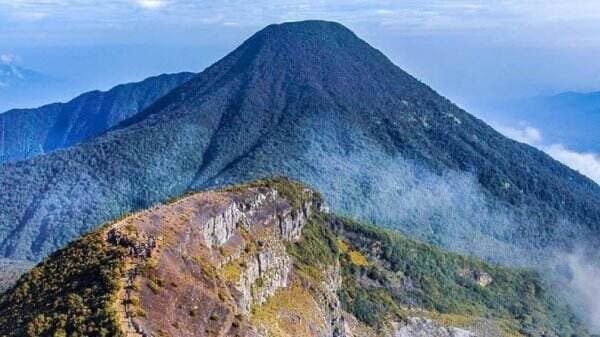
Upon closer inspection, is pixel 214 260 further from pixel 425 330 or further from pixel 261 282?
pixel 425 330

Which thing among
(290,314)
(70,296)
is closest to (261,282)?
(290,314)

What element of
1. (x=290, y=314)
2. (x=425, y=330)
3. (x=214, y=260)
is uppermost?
(x=214, y=260)

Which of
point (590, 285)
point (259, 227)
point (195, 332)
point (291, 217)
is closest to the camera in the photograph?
point (195, 332)

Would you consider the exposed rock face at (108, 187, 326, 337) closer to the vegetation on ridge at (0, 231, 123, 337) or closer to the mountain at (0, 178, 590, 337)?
the mountain at (0, 178, 590, 337)

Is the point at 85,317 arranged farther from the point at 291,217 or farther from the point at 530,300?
the point at 530,300

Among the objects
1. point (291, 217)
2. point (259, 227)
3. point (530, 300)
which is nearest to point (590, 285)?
point (530, 300)

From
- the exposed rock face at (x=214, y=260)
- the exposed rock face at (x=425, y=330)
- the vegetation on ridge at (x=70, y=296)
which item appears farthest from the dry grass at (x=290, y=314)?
the exposed rock face at (x=425, y=330)

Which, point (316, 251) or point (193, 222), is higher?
point (193, 222)
